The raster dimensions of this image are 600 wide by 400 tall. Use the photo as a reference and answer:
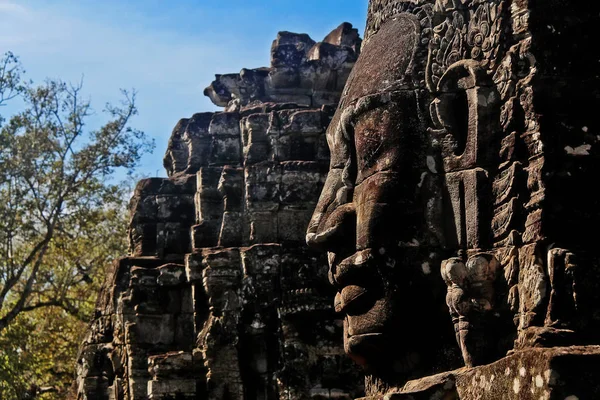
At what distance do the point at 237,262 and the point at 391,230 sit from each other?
6.95 meters

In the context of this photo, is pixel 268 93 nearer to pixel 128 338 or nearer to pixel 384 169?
pixel 128 338

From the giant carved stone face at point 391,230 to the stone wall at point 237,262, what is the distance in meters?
5.20

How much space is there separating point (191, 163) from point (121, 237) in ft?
43.2

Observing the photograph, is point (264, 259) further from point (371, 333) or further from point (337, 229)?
point (371, 333)

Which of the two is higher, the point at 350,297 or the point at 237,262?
the point at 237,262

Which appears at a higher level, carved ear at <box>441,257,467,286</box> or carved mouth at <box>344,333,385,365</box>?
carved ear at <box>441,257,467,286</box>

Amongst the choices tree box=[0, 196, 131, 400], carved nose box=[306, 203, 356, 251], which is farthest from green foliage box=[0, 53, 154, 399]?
carved nose box=[306, 203, 356, 251]

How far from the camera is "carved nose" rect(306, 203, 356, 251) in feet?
21.0

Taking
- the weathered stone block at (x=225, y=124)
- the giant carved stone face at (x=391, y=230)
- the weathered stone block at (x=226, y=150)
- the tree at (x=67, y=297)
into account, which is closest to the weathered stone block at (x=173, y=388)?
the weathered stone block at (x=226, y=150)

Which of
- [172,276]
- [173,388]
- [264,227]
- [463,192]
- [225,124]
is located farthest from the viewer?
[225,124]

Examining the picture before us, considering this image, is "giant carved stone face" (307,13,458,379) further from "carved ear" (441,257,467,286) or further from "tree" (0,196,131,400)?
"tree" (0,196,131,400)

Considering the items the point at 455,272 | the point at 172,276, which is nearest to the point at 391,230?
the point at 455,272

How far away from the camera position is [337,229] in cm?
641

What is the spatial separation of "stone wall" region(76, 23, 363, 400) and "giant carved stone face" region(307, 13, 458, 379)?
205 inches
